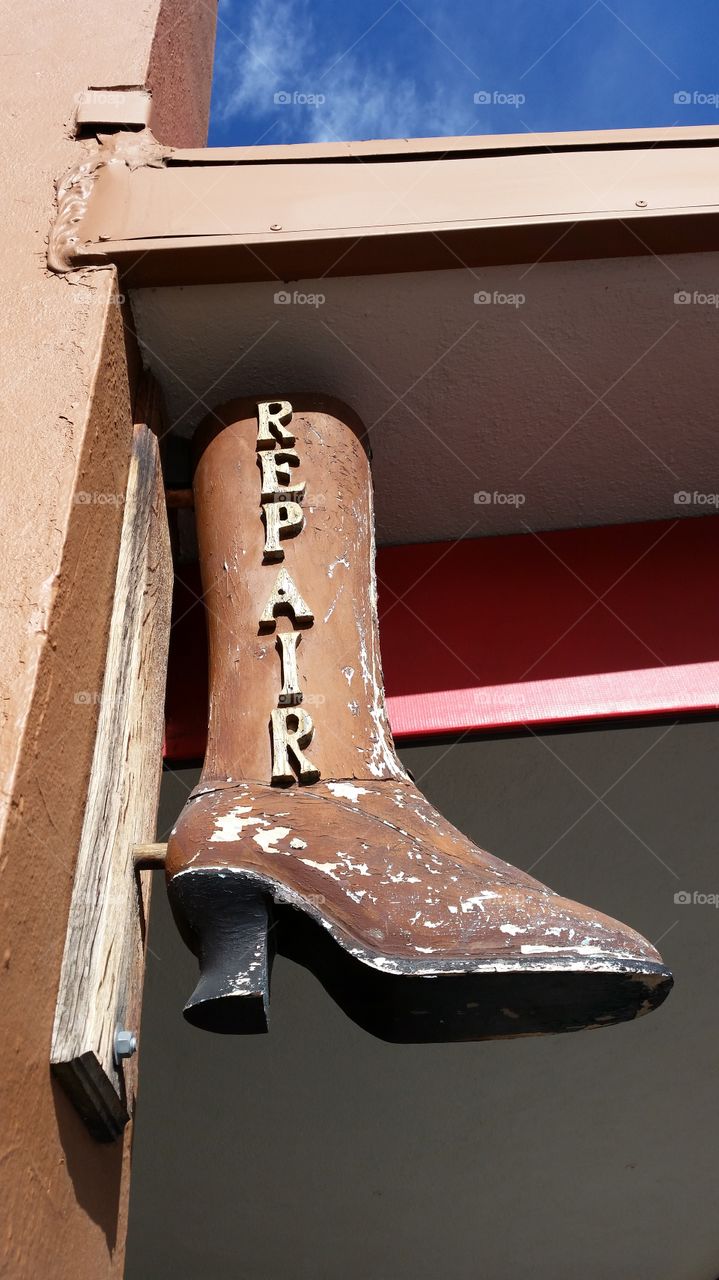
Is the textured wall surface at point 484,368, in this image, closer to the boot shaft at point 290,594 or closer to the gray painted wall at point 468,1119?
the boot shaft at point 290,594

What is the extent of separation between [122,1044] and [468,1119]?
212 centimetres

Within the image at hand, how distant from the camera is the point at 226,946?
115cm

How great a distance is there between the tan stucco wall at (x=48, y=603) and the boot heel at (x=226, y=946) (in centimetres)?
14

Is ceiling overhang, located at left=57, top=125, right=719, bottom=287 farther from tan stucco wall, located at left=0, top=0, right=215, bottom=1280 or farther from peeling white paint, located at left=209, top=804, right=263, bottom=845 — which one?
peeling white paint, located at left=209, top=804, right=263, bottom=845

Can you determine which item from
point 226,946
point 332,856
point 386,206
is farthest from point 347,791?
point 386,206

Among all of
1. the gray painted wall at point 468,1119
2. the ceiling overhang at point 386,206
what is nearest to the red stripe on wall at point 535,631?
the ceiling overhang at point 386,206

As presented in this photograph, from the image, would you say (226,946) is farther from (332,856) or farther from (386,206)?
(386,206)

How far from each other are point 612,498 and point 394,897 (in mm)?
1159

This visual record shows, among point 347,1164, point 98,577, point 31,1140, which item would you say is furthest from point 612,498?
point 347,1164

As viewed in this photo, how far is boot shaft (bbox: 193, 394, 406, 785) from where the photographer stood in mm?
1408

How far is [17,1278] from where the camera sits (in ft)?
3.10

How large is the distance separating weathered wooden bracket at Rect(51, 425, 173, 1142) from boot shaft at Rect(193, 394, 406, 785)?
10cm

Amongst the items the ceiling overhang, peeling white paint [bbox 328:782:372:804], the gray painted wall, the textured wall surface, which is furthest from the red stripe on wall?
the gray painted wall

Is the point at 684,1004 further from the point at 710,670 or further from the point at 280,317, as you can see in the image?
the point at 280,317
